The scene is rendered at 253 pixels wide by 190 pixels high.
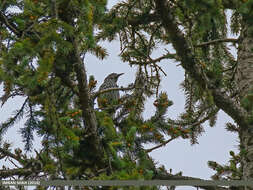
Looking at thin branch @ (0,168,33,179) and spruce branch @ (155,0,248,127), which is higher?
spruce branch @ (155,0,248,127)

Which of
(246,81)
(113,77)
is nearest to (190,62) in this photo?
(246,81)

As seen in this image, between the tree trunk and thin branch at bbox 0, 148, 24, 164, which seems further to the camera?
thin branch at bbox 0, 148, 24, 164

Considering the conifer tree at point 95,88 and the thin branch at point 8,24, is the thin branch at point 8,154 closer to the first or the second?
the conifer tree at point 95,88

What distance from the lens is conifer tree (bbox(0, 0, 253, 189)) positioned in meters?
1.93

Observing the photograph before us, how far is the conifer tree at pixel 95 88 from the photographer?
1.93 meters

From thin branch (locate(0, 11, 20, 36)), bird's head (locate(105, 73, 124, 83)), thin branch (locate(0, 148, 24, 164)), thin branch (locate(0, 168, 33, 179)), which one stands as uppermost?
bird's head (locate(105, 73, 124, 83))

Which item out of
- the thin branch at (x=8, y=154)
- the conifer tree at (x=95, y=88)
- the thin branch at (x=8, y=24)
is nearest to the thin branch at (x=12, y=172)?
the conifer tree at (x=95, y=88)

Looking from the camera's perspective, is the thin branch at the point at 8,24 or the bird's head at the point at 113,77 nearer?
the thin branch at the point at 8,24

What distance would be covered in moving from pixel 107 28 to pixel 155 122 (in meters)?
1.03

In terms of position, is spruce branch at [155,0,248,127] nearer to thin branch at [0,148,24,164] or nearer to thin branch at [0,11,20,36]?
thin branch at [0,11,20,36]

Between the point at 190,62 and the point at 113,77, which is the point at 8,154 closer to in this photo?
the point at 190,62

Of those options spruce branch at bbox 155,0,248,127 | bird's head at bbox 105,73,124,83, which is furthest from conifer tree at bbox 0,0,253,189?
bird's head at bbox 105,73,124,83

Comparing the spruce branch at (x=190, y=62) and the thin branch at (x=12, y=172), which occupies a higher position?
the spruce branch at (x=190, y=62)

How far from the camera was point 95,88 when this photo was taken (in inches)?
133
